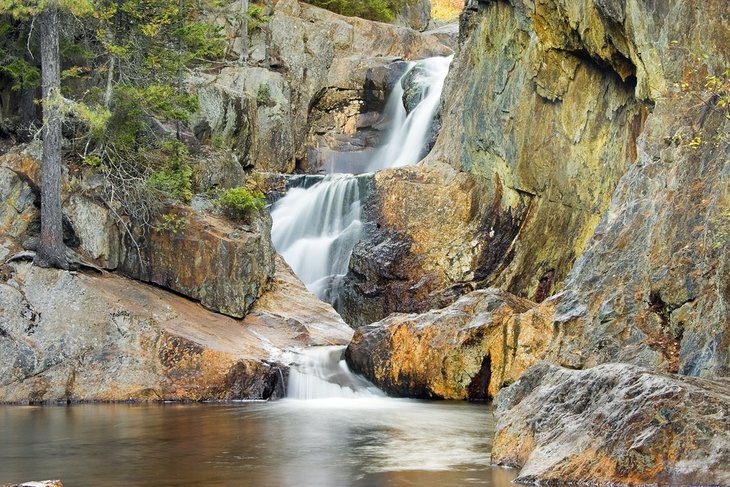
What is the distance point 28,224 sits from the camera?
20.5m

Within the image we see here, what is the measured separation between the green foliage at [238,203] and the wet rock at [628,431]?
45.2 ft

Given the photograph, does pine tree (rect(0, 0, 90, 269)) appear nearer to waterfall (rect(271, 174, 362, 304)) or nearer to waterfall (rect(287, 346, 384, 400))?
waterfall (rect(287, 346, 384, 400))

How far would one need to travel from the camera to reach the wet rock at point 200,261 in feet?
69.6

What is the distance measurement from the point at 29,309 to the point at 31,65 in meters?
6.62

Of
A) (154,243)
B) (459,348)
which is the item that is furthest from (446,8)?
(459,348)

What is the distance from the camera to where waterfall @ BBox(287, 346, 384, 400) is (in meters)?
19.5

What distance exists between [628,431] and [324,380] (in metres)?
11.6

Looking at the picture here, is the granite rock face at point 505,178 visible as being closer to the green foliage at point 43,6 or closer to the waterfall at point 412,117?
the waterfall at point 412,117

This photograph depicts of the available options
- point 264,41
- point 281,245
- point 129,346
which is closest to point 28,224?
point 129,346

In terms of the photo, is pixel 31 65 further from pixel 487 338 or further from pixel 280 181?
pixel 487 338

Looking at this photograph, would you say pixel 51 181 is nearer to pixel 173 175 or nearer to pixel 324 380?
pixel 173 175

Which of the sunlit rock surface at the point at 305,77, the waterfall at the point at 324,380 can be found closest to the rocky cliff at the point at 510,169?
the waterfall at the point at 324,380

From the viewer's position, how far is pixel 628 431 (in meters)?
8.78

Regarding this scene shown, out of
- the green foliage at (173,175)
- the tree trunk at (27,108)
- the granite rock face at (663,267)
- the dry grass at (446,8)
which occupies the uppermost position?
the dry grass at (446,8)
